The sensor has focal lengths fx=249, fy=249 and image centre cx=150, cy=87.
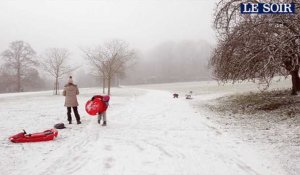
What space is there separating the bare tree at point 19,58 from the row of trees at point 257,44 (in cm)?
5084

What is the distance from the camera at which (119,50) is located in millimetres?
→ 35469

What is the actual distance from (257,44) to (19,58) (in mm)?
54991

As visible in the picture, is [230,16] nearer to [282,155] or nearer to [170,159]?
[282,155]

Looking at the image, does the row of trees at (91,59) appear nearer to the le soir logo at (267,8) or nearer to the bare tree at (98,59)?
the bare tree at (98,59)

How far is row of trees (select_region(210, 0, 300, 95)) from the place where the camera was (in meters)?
10.1

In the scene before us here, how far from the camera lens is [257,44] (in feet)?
36.3

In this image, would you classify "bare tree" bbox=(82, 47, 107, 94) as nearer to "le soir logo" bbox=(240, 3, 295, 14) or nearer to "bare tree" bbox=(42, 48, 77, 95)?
"bare tree" bbox=(42, 48, 77, 95)

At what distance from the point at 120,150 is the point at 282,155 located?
3955 mm

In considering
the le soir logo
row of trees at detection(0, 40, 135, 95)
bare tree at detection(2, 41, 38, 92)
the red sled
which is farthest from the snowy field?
bare tree at detection(2, 41, 38, 92)

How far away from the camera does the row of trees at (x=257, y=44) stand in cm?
1012

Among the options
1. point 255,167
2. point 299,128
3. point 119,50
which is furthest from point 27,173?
point 119,50

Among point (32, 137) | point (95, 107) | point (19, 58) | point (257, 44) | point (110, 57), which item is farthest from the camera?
point (19, 58)

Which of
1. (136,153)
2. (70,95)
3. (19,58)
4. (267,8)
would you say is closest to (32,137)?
(70,95)

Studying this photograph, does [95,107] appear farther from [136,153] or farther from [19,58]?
[19,58]
